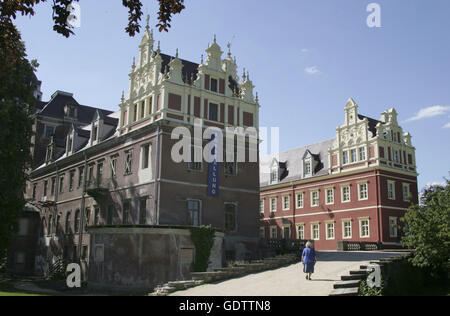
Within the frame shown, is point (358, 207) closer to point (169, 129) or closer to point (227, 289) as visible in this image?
point (169, 129)

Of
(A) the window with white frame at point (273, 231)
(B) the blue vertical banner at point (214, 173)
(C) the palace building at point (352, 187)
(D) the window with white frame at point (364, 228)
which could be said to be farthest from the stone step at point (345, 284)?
(A) the window with white frame at point (273, 231)

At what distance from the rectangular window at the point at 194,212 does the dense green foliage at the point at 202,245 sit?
5.45 metres

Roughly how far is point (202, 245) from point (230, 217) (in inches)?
325

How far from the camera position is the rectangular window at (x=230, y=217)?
33844mm

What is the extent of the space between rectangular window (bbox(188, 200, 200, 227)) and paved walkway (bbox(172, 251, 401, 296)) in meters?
10.1

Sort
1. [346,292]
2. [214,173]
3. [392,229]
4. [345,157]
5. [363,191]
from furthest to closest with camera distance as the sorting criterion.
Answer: [345,157]
[363,191]
[392,229]
[214,173]
[346,292]

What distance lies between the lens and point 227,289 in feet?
61.7

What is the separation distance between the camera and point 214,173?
33.3 metres

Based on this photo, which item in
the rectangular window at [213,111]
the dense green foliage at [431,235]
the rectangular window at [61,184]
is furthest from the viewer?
the rectangular window at [61,184]

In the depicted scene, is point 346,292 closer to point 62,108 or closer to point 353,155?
point 353,155

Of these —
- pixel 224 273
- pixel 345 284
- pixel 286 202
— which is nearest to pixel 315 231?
pixel 286 202

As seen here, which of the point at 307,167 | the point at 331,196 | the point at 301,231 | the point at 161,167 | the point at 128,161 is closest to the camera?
the point at 161,167

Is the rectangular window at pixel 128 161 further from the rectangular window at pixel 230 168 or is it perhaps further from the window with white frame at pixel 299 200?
the window with white frame at pixel 299 200

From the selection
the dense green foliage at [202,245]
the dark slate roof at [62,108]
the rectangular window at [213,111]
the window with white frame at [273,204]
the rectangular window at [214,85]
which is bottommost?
the dense green foliage at [202,245]
